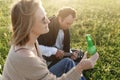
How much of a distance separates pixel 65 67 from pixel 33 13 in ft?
4.15

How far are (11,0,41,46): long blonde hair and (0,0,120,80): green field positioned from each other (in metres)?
2.41

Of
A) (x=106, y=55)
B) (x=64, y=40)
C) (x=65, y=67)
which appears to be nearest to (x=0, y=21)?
(x=106, y=55)

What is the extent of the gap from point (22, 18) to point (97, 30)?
491cm

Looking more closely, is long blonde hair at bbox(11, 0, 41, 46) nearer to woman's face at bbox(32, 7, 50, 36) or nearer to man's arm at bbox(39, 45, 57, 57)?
woman's face at bbox(32, 7, 50, 36)

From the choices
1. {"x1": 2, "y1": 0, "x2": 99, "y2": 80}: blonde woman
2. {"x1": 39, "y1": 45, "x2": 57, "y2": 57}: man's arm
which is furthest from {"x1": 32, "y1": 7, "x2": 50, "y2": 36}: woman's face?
{"x1": 39, "y1": 45, "x2": 57, "y2": 57}: man's arm

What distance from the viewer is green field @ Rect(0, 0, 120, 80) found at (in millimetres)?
5895

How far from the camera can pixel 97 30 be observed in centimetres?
789

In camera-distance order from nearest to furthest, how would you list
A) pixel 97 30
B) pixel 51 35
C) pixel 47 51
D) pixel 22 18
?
pixel 22 18, pixel 47 51, pixel 51 35, pixel 97 30

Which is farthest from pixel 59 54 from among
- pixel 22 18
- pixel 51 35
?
pixel 22 18

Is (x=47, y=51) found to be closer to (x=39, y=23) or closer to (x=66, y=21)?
(x=66, y=21)

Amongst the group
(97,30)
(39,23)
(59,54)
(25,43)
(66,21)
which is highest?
(39,23)

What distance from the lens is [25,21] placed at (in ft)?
10.3

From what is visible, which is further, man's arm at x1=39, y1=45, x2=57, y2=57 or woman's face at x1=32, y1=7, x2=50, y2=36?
man's arm at x1=39, y1=45, x2=57, y2=57

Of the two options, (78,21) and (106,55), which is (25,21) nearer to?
(106,55)
